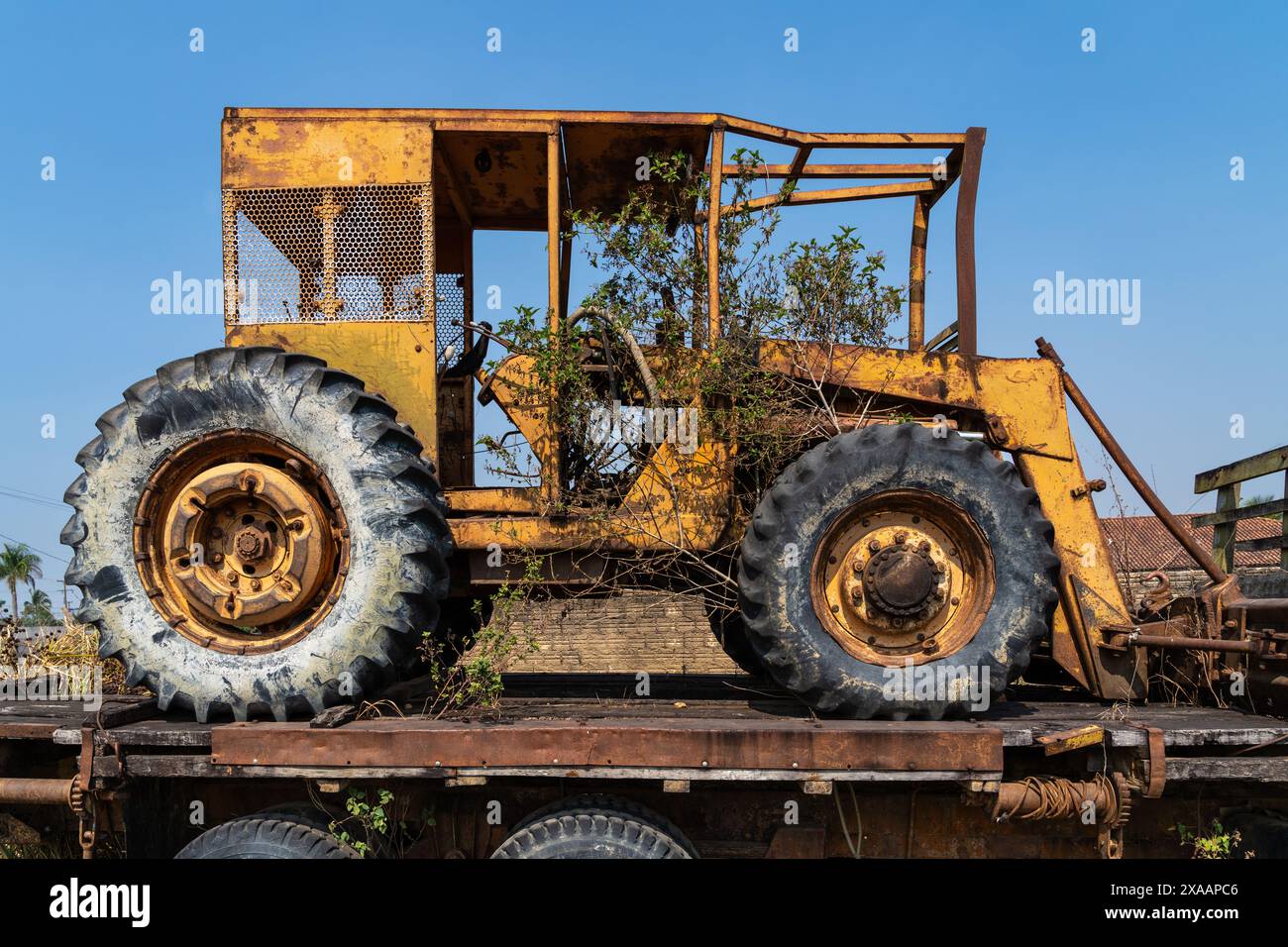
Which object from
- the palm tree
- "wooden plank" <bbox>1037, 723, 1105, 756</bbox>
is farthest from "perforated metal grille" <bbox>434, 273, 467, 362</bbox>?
the palm tree

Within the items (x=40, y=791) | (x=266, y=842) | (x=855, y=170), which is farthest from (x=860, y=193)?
(x=40, y=791)

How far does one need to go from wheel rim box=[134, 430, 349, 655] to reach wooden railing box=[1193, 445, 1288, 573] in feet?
19.6

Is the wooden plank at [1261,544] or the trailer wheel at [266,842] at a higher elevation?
the wooden plank at [1261,544]

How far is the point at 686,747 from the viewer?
3.97 metres

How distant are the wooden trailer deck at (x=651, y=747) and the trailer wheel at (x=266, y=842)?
255 mm

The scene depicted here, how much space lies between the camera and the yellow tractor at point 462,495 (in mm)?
4371

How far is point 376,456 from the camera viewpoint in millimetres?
4406

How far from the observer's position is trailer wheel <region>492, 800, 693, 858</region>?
13.0ft

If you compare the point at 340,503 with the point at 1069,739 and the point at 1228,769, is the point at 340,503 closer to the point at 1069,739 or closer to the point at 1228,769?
the point at 1069,739

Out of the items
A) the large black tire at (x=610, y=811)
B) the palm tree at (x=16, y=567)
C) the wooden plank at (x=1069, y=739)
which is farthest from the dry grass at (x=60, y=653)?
the palm tree at (x=16, y=567)

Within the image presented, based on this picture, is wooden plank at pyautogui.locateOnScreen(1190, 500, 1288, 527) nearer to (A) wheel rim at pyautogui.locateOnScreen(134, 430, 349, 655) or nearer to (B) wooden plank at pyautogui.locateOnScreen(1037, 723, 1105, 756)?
(B) wooden plank at pyautogui.locateOnScreen(1037, 723, 1105, 756)

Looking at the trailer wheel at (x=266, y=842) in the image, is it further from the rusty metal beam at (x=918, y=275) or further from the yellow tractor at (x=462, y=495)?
the rusty metal beam at (x=918, y=275)

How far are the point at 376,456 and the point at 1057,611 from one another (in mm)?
3626

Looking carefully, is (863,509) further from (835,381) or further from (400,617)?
(400,617)
